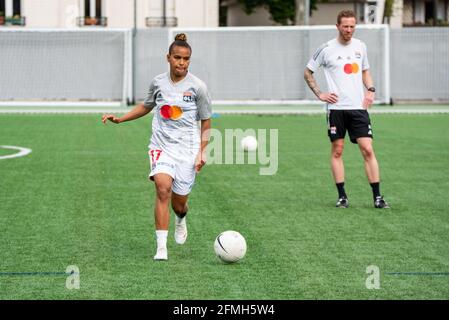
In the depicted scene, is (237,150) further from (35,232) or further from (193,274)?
(193,274)

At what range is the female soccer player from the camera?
31.5 ft

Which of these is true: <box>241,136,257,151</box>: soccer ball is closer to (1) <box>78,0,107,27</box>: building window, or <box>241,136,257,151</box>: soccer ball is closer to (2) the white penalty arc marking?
(2) the white penalty arc marking

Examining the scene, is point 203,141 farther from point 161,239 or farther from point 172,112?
point 161,239

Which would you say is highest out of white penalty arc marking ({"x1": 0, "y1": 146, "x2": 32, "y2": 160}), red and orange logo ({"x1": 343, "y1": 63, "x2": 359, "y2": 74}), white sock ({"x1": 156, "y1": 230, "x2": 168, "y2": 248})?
red and orange logo ({"x1": 343, "y1": 63, "x2": 359, "y2": 74})

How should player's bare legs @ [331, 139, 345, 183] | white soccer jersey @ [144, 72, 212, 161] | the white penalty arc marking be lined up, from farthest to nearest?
1. the white penalty arc marking
2. player's bare legs @ [331, 139, 345, 183]
3. white soccer jersey @ [144, 72, 212, 161]

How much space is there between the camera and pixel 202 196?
13.6 meters

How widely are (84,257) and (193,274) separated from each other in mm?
1266

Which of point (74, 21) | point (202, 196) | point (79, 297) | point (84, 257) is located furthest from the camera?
point (74, 21)

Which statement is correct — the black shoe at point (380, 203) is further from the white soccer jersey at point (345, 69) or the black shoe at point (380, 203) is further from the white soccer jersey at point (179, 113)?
the white soccer jersey at point (179, 113)

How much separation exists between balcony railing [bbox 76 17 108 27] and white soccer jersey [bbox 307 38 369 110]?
1647 inches

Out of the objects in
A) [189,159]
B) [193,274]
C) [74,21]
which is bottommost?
[193,274]

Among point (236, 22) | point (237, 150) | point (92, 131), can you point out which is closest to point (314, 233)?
point (237, 150)

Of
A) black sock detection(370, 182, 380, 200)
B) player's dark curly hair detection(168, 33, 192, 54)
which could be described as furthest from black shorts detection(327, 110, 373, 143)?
player's dark curly hair detection(168, 33, 192, 54)

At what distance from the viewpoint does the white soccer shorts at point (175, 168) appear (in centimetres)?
966
